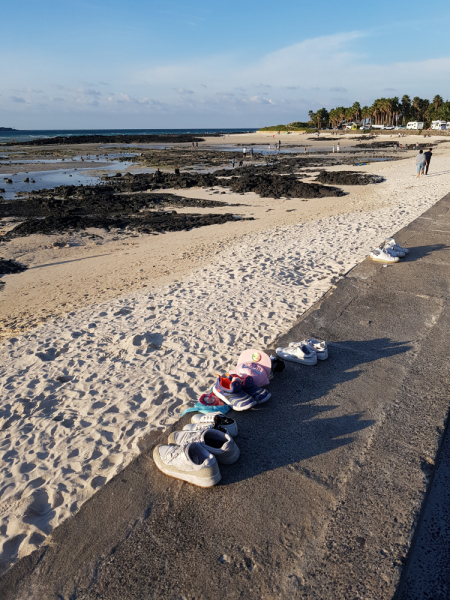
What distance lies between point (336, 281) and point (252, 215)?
1013cm

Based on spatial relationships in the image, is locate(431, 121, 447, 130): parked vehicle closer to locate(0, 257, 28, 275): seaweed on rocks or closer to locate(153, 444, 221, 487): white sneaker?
locate(0, 257, 28, 275): seaweed on rocks

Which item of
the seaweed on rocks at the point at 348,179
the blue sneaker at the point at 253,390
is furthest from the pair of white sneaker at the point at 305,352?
the seaweed on rocks at the point at 348,179

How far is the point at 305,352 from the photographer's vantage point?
171 inches

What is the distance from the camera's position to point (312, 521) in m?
2.56

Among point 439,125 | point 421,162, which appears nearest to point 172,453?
point 421,162

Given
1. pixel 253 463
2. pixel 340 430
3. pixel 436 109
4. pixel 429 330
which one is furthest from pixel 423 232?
pixel 436 109

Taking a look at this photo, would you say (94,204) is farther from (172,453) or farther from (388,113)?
(388,113)

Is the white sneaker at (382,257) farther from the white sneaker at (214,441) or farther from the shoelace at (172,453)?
the shoelace at (172,453)

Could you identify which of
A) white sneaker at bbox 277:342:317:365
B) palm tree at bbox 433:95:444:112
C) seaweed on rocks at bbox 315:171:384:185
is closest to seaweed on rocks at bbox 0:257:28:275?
white sneaker at bbox 277:342:317:365

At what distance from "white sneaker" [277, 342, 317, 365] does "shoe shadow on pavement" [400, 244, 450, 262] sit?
173 inches

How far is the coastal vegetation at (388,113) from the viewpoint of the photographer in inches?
3659

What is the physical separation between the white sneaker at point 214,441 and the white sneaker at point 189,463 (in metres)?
0.07

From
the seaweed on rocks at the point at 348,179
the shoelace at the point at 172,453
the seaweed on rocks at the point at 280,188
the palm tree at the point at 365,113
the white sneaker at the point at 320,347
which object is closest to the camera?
the shoelace at the point at 172,453

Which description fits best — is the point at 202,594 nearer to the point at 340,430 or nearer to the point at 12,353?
the point at 340,430
